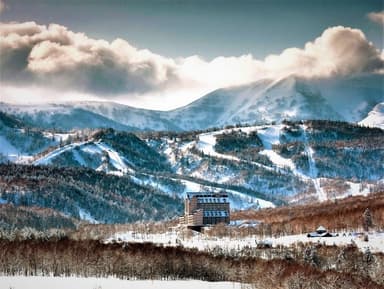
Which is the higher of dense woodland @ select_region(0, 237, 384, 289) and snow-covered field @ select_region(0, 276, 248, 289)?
dense woodland @ select_region(0, 237, 384, 289)

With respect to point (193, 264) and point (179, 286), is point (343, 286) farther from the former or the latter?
point (193, 264)

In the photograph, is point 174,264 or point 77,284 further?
point 174,264

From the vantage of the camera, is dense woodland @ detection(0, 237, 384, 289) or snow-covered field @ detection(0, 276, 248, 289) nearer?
snow-covered field @ detection(0, 276, 248, 289)

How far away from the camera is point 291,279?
361ft

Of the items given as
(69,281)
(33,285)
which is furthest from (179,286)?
(33,285)

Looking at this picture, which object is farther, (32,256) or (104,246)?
(104,246)

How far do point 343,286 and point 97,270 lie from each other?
52.6 meters

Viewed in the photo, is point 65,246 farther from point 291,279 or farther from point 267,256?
point 291,279

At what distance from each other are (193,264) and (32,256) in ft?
112

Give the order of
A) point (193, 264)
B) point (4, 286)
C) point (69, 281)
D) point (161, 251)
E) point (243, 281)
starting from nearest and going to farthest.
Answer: point (4, 286), point (69, 281), point (243, 281), point (193, 264), point (161, 251)

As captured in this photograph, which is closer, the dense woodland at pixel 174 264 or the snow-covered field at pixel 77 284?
the snow-covered field at pixel 77 284

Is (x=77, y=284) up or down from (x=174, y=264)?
down

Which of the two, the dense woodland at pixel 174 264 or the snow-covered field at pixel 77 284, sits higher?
the dense woodland at pixel 174 264

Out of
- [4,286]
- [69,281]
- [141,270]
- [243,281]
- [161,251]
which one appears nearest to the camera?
[4,286]
